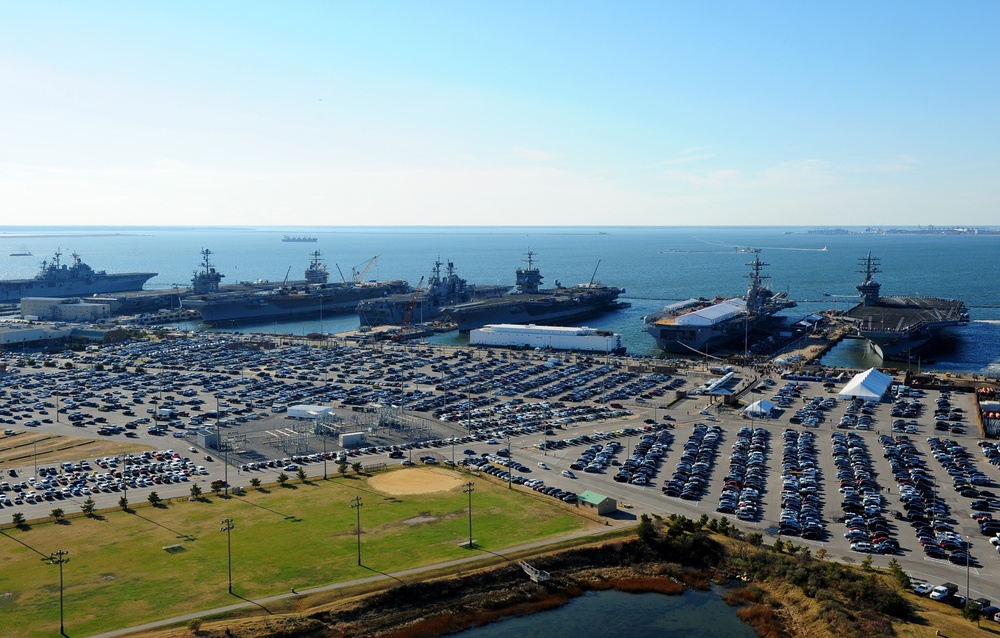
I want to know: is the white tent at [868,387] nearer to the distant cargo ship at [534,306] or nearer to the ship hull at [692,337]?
the ship hull at [692,337]

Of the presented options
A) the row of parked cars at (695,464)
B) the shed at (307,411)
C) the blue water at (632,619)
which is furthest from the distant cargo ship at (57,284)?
the blue water at (632,619)

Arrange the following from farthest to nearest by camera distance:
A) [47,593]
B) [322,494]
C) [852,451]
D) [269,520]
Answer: [852,451] → [322,494] → [269,520] → [47,593]

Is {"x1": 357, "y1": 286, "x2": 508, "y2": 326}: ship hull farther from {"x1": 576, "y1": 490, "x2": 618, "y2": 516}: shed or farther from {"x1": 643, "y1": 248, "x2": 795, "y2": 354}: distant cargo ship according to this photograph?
{"x1": 576, "y1": 490, "x2": 618, "y2": 516}: shed

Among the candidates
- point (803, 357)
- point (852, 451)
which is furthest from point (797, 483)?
point (803, 357)

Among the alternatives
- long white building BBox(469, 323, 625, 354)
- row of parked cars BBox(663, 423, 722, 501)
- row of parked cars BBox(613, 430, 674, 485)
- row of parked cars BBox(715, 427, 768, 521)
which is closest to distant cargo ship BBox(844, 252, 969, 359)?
long white building BBox(469, 323, 625, 354)

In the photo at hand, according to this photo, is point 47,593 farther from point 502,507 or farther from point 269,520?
point 502,507

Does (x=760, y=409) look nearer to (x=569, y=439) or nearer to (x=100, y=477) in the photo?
(x=569, y=439)

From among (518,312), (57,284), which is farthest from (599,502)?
(57,284)

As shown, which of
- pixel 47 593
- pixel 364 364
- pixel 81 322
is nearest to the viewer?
pixel 47 593
